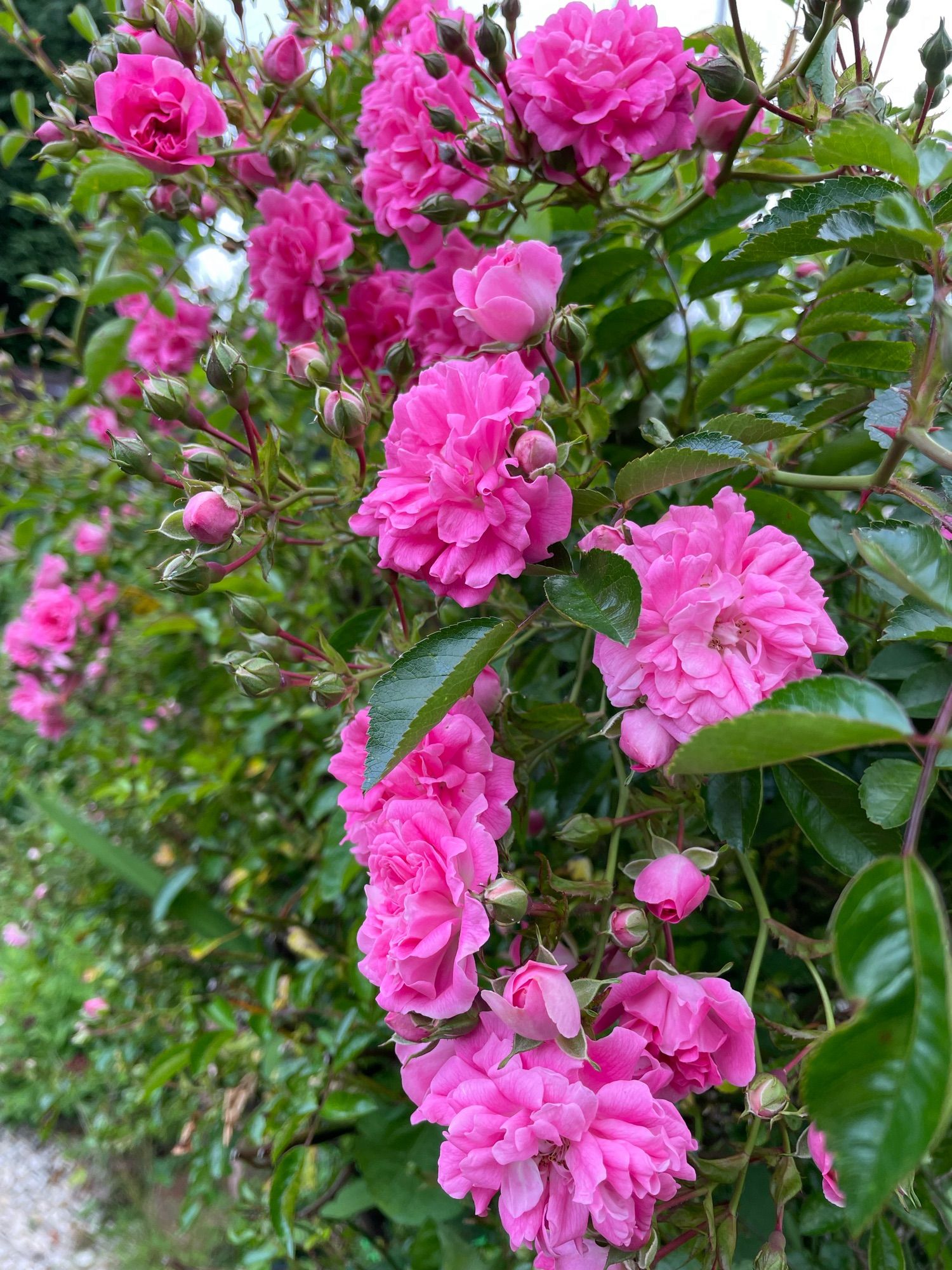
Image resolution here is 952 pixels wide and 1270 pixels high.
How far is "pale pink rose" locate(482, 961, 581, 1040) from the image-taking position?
275 millimetres

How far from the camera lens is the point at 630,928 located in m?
0.32

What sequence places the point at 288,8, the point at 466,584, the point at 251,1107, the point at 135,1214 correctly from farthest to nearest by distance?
1. the point at 135,1214
2. the point at 251,1107
3. the point at 288,8
4. the point at 466,584

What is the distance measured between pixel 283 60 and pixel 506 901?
1.66 feet

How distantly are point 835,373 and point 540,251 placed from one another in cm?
18

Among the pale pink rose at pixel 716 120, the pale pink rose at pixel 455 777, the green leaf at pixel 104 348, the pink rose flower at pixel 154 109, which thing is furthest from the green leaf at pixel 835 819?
the green leaf at pixel 104 348

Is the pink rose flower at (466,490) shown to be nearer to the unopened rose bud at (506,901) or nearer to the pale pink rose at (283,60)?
the unopened rose bud at (506,901)

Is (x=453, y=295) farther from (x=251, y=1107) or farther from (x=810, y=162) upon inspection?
(x=251, y=1107)

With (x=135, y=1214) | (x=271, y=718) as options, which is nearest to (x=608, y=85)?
(x=271, y=718)

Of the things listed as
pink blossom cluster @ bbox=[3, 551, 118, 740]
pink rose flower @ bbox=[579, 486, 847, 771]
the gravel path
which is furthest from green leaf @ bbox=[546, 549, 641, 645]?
the gravel path

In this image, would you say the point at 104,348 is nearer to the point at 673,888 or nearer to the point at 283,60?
the point at 283,60

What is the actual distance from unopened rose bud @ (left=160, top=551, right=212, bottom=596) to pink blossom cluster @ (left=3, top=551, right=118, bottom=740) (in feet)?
2.98

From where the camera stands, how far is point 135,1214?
68.8 inches

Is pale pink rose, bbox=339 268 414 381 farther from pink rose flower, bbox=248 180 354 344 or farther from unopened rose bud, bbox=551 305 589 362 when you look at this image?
unopened rose bud, bbox=551 305 589 362

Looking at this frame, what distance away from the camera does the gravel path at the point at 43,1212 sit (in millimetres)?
1792
